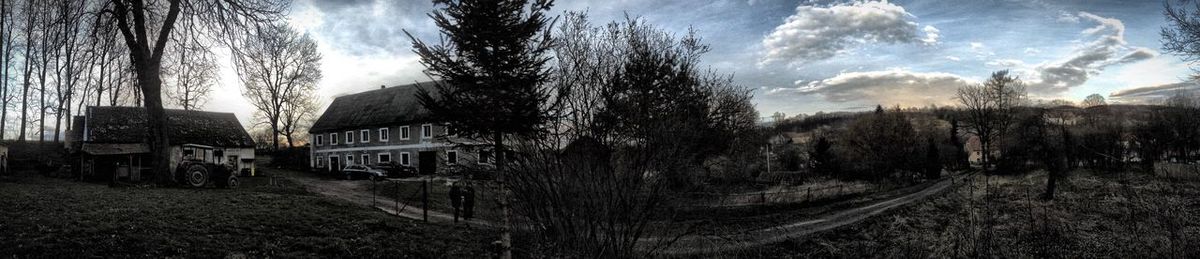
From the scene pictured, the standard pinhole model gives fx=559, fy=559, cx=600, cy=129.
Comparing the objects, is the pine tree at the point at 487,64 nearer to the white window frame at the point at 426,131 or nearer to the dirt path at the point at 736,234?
the dirt path at the point at 736,234

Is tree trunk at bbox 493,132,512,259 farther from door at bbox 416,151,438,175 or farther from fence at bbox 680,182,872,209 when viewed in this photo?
door at bbox 416,151,438,175

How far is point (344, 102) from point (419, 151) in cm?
1353

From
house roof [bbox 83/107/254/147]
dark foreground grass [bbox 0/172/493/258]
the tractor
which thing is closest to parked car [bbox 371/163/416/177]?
house roof [bbox 83/107/254/147]

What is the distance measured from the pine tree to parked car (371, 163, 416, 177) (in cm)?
1636

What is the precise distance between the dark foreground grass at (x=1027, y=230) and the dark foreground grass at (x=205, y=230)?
6.68m

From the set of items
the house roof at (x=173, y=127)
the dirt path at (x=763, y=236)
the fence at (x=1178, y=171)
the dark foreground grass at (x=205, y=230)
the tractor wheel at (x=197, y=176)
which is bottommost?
the dirt path at (x=763, y=236)

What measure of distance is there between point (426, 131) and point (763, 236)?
90.2 ft

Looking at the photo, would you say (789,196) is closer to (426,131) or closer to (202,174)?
(426,131)

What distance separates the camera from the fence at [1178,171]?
24266 millimetres

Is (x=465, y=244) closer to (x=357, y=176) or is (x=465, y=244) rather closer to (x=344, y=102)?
(x=357, y=176)

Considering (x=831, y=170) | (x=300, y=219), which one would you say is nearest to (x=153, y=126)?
(x=300, y=219)

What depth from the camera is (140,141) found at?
1225 inches

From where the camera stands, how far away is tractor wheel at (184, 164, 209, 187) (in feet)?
67.8

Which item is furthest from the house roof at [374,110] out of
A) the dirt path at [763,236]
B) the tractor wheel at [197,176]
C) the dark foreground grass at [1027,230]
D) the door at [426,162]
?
the dark foreground grass at [1027,230]
